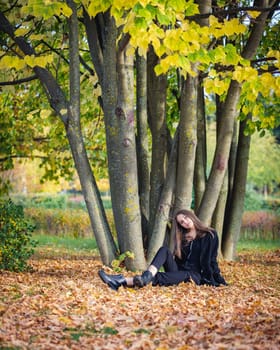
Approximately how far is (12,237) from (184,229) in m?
A: 2.76

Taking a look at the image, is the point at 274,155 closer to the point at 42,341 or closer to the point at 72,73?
the point at 72,73

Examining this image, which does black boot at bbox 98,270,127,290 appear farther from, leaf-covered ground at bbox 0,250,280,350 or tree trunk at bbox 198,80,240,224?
tree trunk at bbox 198,80,240,224

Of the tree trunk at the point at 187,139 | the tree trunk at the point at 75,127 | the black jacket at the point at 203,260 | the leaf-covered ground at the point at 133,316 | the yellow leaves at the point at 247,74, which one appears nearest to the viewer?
the leaf-covered ground at the point at 133,316

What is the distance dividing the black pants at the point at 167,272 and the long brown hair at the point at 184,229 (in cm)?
22

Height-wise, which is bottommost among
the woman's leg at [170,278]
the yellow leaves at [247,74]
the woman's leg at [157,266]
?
the woman's leg at [170,278]

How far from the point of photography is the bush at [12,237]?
935 centimetres

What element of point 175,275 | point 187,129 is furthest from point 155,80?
point 175,275

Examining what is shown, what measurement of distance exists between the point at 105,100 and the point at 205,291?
10.1ft

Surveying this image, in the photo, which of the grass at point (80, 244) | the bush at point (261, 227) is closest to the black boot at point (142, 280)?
the grass at point (80, 244)

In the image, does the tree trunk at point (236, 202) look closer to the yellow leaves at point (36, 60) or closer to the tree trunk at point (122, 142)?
the tree trunk at point (122, 142)

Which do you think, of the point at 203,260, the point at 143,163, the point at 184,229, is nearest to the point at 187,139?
the point at 143,163

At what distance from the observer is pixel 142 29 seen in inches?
241

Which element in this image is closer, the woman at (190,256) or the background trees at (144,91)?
the background trees at (144,91)

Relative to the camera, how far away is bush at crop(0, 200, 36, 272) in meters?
9.35
